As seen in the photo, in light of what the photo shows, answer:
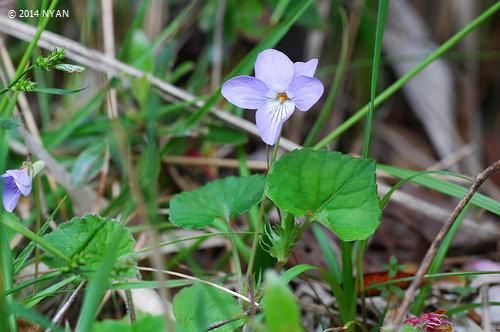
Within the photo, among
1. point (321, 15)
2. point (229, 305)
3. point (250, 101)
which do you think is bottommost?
point (229, 305)

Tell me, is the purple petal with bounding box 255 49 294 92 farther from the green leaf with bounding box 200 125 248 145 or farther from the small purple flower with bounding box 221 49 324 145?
the green leaf with bounding box 200 125 248 145

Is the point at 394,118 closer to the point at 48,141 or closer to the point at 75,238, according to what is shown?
the point at 48,141

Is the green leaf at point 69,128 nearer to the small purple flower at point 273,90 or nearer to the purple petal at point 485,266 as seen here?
the small purple flower at point 273,90

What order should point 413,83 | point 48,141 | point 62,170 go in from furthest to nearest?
point 413,83, point 48,141, point 62,170

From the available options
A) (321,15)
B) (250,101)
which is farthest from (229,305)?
(321,15)

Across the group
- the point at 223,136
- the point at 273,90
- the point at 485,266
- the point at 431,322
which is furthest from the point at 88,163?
the point at 485,266

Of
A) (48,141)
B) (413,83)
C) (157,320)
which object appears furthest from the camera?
(413,83)

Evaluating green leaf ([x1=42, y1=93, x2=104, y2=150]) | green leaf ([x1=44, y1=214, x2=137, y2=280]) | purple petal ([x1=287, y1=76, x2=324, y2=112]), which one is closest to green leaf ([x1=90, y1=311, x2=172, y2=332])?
green leaf ([x1=44, y1=214, x2=137, y2=280])

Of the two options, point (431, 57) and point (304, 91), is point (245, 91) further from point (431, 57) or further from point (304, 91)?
point (431, 57)
